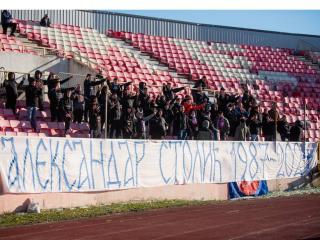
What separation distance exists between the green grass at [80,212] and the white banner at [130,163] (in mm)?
570

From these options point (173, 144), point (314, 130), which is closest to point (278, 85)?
point (314, 130)

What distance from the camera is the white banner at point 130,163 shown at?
14.8m

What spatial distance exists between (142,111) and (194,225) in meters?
6.25

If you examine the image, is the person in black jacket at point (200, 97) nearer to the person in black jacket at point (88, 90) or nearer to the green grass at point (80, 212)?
the person in black jacket at point (88, 90)

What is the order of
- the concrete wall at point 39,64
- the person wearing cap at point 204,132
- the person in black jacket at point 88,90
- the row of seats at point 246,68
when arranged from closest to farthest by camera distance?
the person in black jacket at point 88,90 < the person wearing cap at point 204,132 < the concrete wall at point 39,64 < the row of seats at point 246,68

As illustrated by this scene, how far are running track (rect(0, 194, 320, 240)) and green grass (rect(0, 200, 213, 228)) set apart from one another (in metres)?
0.44

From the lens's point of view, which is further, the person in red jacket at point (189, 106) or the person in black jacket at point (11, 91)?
the person in red jacket at point (189, 106)

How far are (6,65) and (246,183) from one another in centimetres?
975

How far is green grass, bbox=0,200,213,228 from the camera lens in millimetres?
13805

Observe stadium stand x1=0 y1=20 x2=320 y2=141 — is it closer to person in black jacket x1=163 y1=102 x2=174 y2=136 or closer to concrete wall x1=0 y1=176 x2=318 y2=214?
person in black jacket x1=163 y1=102 x2=174 y2=136

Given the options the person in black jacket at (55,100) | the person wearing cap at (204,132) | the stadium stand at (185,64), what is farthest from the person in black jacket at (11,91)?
the person wearing cap at (204,132)

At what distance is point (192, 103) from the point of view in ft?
72.4

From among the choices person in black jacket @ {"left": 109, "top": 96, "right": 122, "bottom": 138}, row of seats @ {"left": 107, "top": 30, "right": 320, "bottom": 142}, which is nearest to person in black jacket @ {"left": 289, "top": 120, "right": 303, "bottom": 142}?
row of seats @ {"left": 107, "top": 30, "right": 320, "bottom": 142}

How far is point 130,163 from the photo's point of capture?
58.4ft
